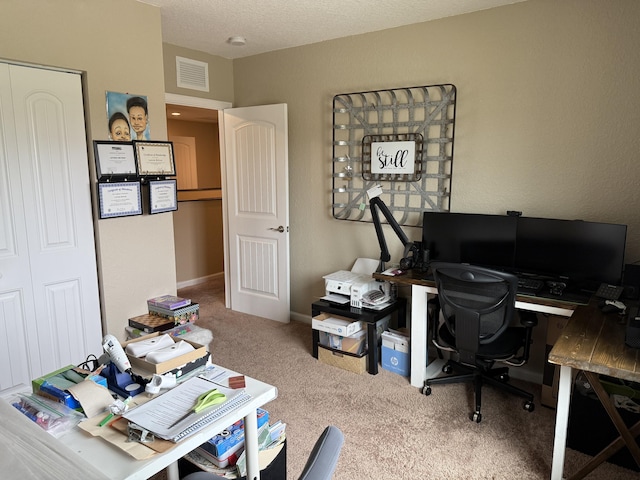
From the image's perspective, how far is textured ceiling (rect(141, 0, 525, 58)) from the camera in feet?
9.41

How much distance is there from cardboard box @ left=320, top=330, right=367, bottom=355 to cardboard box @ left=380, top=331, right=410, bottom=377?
153mm

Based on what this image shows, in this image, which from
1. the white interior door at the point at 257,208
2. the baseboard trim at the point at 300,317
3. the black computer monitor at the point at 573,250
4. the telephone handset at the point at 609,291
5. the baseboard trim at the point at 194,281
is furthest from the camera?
the baseboard trim at the point at 194,281

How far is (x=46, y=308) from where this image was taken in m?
2.66

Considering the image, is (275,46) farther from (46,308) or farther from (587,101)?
(46,308)

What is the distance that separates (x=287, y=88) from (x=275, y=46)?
368mm

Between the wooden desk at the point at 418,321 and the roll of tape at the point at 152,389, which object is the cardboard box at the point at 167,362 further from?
the wooden desk at the point at 418,321

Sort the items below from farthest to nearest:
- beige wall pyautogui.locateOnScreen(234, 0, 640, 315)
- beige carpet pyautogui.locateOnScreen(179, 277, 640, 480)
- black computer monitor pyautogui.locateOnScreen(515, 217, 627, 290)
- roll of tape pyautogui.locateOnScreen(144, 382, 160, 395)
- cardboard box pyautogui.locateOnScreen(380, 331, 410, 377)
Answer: cardboard box pyautogui.locateOnScreen(380, 331, 410, 377)
beige wall pyautogui.locateOnScreen(234, 0, 640, 315)
black computer monitor pyautogui.locateOnScreen(515, 217, 627, 290)
beige carpet pyautogui.locateOnScreen(179, 277, 640, 480)
roll of tape pyautogui.locateOnScreen(144, 382, 160, 395)

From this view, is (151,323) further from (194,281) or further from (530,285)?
(194,281)

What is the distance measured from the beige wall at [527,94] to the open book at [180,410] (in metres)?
2.31

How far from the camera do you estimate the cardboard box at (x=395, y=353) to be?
10.2 ft

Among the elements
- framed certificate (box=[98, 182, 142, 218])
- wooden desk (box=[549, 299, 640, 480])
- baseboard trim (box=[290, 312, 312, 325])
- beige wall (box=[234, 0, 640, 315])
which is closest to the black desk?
beige wall (box=[234, 0, 640, 315])

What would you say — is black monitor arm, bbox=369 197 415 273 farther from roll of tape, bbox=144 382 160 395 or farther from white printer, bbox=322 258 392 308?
roll of tape, bbox=144 382 160 395

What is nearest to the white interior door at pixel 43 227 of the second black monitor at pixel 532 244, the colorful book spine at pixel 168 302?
the colorful book spine at pixel 168 302

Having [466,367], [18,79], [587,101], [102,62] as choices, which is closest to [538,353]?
[466,367]
